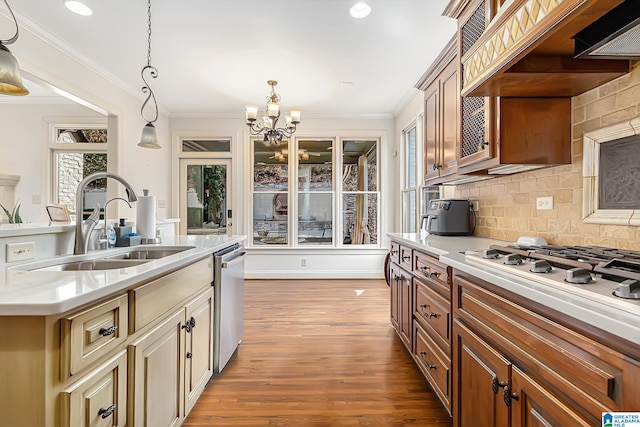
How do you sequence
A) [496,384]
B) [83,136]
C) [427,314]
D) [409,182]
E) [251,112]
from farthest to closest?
[83,136] < [409,182] < [251,112] < [427,314] < [496,384]

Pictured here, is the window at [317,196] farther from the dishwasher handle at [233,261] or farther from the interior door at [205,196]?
the dishwasher handle at [233,261]

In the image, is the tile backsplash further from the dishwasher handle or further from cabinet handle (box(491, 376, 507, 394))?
the dishwasher handle

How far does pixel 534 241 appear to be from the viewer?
1.75 m

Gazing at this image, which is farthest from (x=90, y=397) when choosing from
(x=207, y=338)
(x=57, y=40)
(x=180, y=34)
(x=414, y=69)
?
(x=414, y=69)

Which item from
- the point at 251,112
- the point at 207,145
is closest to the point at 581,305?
the point at 251,112

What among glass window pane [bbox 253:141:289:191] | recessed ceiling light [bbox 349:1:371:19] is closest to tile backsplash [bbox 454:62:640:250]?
recessed ceiling light [bbox 349:1:371:19]

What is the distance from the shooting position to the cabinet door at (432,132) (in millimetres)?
2705

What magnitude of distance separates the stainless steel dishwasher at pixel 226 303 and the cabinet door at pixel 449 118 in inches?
71.0

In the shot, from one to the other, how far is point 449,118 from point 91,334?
8.30ft

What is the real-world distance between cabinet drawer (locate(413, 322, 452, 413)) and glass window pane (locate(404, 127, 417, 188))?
2.99 metres

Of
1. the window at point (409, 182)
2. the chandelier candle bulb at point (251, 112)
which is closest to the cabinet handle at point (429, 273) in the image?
the window at point (409, 182)

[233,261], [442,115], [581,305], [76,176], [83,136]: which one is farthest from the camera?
[76,176]

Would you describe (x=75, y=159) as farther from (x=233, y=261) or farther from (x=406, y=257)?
(x=406, y=257)

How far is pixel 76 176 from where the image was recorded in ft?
17.5
